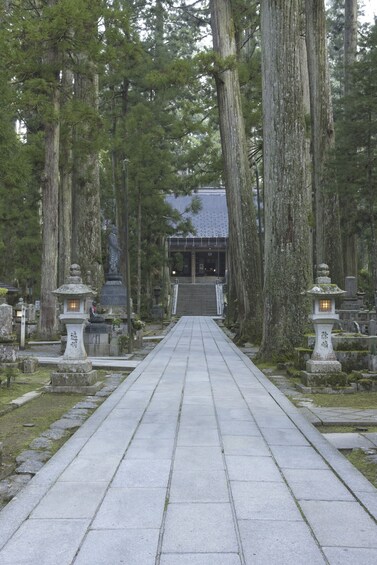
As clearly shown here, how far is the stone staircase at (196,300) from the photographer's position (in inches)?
1298

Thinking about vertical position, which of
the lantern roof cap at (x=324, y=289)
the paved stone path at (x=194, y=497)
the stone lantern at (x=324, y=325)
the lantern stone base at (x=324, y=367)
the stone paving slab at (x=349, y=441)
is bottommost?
the stone paving slab at (x=349, y=441)

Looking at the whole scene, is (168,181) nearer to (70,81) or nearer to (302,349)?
(70,81)

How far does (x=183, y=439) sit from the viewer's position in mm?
4879

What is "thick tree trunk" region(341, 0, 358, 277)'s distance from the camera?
2119 centimetres

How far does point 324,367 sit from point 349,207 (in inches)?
579

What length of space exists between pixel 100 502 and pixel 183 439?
1.63 meters

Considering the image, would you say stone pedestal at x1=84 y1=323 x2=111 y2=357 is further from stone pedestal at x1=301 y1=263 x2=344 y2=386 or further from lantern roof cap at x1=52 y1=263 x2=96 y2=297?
stone pedestal at x1=301 y1=263 x2=344 y2=386

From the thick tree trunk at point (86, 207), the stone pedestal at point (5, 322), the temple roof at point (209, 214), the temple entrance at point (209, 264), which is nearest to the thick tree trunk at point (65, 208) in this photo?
the thick tree trunk at point (86, 207)

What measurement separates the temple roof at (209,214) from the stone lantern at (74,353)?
92.4ft

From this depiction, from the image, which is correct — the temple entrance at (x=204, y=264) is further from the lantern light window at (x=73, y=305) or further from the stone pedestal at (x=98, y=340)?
the lantern light window at (x=73, y=305)

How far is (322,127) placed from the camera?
53.7 feet

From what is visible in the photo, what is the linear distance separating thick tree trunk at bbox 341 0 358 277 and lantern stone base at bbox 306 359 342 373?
43.6ft

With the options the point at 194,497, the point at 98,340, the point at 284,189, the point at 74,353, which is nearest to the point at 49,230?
the point at 98,340

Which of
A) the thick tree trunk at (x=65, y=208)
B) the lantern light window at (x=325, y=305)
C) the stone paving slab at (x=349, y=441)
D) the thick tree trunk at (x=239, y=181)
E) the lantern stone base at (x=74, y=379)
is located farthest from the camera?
the thick tree trunk at (x=65, y=208)
